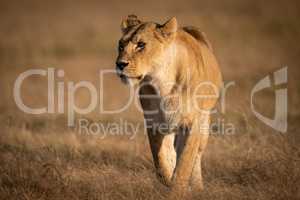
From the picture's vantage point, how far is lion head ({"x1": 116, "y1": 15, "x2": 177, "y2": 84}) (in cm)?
594

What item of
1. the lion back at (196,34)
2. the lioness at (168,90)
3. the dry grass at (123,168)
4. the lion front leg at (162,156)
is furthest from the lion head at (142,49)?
the lion back at (196,34)

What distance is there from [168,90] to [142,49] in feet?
1.43

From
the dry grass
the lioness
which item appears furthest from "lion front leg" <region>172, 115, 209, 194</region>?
the dry grass

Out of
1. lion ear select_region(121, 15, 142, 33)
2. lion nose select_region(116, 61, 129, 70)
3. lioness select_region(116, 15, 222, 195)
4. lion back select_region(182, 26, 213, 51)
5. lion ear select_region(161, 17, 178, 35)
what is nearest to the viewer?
lion nose select_region(116, 61, 129, 70)

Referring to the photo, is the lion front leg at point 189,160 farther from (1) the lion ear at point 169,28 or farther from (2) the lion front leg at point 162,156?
(1) the lion ear at point 169,28

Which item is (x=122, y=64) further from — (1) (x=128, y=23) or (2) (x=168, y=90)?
(1) (x=128, y=23)

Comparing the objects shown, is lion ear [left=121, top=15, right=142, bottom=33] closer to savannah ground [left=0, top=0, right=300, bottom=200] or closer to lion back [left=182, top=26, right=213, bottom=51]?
lion back [left=182, top=26, right=213, bottom=51]

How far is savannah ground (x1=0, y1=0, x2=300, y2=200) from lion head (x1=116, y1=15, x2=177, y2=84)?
940 millimetres

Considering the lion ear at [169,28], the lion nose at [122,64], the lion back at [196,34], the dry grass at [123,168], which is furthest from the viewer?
the lion back at [196,34]

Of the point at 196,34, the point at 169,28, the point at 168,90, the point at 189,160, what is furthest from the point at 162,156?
the point at 196,34

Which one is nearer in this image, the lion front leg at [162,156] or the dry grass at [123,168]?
the dry grass at [123,168]

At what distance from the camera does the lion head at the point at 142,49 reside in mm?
5941

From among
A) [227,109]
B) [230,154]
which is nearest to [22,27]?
[227,109]

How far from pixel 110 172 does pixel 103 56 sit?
37.0 feet
